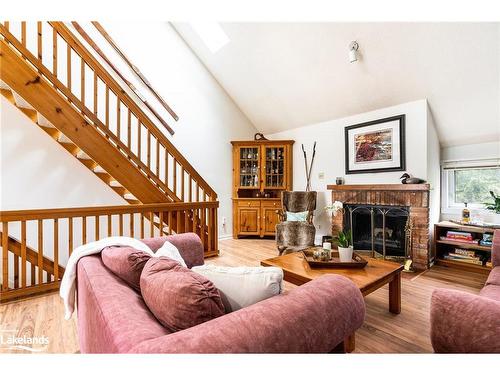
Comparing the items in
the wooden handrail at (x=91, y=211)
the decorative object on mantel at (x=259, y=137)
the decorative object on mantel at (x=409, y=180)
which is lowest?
the wooden handrail at (x=91, y=211)

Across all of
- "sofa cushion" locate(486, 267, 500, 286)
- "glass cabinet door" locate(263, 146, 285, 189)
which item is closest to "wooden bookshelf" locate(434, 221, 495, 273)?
"sofa cushion" locate(486, 267, 500, 286)

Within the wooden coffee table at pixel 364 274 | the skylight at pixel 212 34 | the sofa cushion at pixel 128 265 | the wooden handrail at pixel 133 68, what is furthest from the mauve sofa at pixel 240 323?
the skylight at pixel 212 34

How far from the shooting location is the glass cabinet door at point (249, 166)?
493 cm

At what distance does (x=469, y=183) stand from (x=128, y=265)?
411cm

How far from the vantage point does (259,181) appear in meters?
4.88

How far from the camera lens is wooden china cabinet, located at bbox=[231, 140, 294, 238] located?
473cm

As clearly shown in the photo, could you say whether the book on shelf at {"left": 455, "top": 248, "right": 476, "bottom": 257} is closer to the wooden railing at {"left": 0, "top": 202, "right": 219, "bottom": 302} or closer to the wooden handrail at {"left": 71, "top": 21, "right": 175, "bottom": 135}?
the wooden railing at {"left": 0, "top": 202, "right": 219, "bottom": 302}

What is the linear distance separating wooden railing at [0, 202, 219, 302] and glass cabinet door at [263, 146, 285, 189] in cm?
160

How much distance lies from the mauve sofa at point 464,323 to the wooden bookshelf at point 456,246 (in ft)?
8.37

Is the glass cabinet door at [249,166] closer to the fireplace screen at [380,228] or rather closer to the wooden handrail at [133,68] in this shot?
the wooden handrail at [133,68]

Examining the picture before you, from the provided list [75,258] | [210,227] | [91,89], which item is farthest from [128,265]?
[91,89]

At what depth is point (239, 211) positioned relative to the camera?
481 cm
